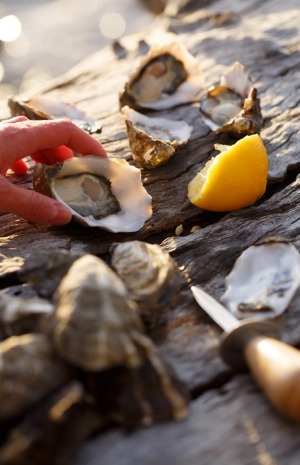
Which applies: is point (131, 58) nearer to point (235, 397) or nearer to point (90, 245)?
point (90, 245)

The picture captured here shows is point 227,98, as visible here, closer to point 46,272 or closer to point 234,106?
point 234,106

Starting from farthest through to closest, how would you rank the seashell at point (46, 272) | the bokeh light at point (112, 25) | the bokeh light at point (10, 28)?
the bokeh light at point (10, 28)
the bokeh light at point (112, 25)
the seashell at point (46, 272)

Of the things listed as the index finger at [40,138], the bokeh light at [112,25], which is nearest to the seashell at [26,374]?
the index finger at [40,138]

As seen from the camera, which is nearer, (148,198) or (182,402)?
(182,402)

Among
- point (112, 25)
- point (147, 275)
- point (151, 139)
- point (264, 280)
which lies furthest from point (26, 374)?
point (112, 25)

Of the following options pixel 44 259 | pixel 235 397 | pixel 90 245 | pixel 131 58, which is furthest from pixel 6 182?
pixel 131 58

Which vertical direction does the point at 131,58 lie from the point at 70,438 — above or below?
above

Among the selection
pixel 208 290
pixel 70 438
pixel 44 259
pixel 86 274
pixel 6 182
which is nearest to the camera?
pixel 70 438

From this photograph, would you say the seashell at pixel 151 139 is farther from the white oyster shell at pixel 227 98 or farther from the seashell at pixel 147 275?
the seashell at pixel 147 275
